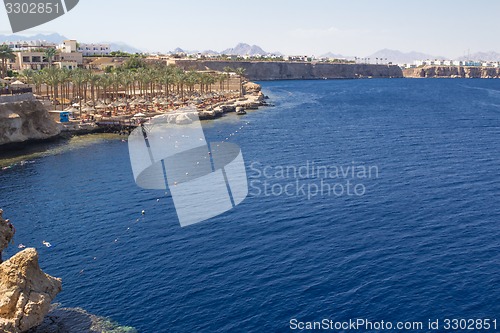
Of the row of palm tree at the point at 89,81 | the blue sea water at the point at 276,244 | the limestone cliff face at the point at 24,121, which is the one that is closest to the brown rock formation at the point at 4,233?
the blue sea water at the point at 276,244

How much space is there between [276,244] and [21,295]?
2289 centimetres

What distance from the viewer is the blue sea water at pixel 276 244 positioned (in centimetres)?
3453

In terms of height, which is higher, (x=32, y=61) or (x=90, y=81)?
(x=32, y=61)

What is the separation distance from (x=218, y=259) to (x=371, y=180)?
31613mm

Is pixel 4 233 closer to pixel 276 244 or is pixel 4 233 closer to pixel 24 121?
pixel 276 244

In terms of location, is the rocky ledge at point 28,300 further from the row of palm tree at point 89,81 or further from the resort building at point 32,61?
the resort building at point 32,61

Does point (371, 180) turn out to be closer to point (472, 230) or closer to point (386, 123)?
point (472, 230)

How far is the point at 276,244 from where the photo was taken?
44.9 m

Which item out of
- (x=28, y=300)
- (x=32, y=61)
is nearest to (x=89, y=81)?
(x=32, y=61)

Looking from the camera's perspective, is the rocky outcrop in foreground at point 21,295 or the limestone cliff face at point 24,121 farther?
the limestone cliff face at point 24,121

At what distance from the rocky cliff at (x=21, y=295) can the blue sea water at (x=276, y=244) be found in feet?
18.6

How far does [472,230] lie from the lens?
157ft

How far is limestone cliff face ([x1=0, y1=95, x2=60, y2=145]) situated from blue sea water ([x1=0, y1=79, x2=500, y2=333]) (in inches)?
416

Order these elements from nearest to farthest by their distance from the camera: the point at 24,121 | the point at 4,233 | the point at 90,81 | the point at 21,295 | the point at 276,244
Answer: the point at 21,295 < the point at 4,233 < the point at 276,244 < the point at 24,121 < the point at 90,81
